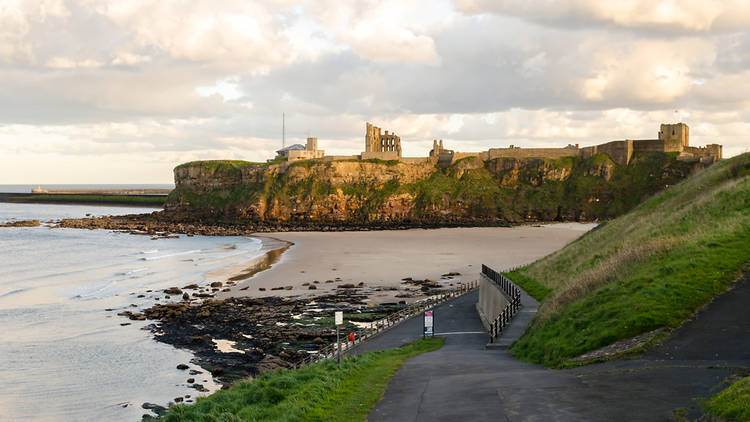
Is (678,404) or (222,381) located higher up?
(678,404)

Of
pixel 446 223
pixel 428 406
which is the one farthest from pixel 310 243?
pixel 428 406

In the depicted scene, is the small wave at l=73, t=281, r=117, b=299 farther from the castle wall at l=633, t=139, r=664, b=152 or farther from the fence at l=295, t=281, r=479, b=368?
the castle wall at l=633, t=139, r=664, b=152

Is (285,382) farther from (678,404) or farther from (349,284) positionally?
(349,284)

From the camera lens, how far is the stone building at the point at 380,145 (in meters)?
164

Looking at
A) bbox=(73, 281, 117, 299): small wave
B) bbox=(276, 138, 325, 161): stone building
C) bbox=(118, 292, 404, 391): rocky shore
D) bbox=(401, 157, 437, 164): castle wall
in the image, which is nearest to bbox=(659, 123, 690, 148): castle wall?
bbox=(401, 157, 437, 164): castle wall

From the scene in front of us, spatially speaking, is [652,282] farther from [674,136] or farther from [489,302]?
[674,136]

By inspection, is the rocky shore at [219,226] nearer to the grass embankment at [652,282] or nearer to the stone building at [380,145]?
the stone building at [380,145]

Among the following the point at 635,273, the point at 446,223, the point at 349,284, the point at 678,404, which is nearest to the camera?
the point at 678,404

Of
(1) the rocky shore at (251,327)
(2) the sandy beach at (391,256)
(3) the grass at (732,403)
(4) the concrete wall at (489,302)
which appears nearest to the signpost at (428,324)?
→ (4) the concrete wall at (489,302)

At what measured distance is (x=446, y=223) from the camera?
5162 inches

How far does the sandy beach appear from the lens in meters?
55.4

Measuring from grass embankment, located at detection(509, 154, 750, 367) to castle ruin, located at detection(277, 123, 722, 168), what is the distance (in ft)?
406

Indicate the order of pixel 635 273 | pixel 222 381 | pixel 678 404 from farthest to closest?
pixel 222 381, pixel 635 273, pixel 678 404

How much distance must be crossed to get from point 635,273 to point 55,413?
78.1 feet
